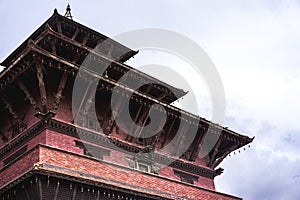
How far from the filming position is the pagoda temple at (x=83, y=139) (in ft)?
41.9

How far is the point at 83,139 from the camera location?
1568cm

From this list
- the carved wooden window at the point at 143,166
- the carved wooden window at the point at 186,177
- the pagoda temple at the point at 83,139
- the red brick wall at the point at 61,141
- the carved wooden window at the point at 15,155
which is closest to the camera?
the pagoda temple at the point at 83,139

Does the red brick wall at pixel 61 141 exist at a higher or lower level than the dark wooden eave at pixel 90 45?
lower

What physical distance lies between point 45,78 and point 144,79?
6531 millimetres

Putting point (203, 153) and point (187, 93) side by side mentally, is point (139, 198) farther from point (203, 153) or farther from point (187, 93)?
point (187, 93)

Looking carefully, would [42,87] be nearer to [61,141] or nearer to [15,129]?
[61,141]

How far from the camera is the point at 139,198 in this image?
1393 centimetres

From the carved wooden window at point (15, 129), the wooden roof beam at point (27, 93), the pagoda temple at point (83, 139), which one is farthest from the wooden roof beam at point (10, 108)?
the wooden roof beam at point (27, 93)

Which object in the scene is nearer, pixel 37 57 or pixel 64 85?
pixel 37 57

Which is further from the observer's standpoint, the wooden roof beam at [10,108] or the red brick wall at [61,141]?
the wooden roof beam at [10,108]

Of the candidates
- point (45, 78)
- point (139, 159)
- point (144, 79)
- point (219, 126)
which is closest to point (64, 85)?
point (45, 78)

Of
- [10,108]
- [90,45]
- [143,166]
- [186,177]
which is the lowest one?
[143,166]

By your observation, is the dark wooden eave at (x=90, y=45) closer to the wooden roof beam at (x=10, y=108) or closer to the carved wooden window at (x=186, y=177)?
the wooden roof beam at (x=10, y=108)

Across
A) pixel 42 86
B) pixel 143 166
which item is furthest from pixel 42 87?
pixel 143 166
